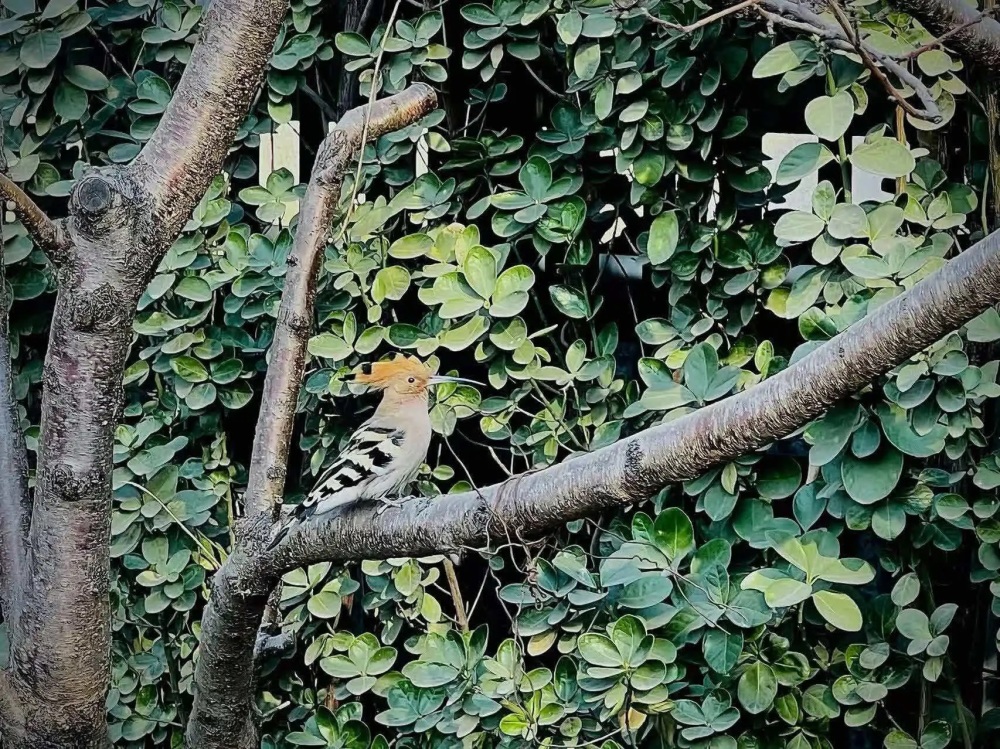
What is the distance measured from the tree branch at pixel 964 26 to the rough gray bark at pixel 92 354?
3.31 ft

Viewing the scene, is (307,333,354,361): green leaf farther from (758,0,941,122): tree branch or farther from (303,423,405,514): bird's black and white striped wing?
(758,0,941,122): tree branch

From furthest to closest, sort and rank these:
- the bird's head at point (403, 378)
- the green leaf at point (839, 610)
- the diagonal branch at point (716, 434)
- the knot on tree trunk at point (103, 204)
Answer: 1. the bird's head at point (403, 378)
2. the green leaf at point (839, 610)
3. the knot on tree trunk at point (103, 204)
4. the diagonal branch at point (716, 434)

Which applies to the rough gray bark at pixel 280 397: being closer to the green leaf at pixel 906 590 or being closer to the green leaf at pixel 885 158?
the green leaf at pixel 885 158

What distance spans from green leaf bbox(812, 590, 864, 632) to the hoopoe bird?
2.46 feet

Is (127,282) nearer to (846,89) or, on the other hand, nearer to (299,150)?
(299,150)

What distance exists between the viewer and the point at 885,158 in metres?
1.95

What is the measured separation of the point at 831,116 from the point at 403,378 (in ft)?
3.19

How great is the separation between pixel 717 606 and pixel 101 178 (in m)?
1.27

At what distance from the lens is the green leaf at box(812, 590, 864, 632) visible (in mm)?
1855

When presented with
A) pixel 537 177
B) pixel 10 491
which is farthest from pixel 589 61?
pixel 10 491

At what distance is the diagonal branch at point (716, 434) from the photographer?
138 centimetres

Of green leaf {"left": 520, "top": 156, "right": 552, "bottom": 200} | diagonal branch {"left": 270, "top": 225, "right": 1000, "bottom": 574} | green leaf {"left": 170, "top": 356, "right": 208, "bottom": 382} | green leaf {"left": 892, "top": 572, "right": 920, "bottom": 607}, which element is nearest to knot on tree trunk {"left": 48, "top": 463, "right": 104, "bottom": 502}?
diagonal branch {"left": 270, "top": 225, "right": 1000, "bottom": 574}

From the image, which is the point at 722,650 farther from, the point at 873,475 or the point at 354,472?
the point at 354,472

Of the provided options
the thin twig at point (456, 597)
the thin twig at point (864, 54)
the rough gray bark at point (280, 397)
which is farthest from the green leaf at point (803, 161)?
the thin twig at point (456, 597)
